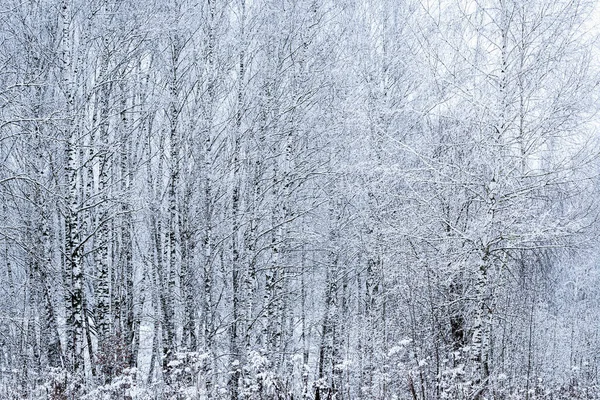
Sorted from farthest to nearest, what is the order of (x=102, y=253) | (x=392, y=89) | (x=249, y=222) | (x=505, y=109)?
1. (x=392, y=89)
2. (x=249, y=222)
3. (x=102, y=253)
4. (x=505, y=109)

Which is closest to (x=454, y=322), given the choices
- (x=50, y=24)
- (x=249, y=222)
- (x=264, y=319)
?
(x=264, y=319)

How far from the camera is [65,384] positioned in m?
7.39

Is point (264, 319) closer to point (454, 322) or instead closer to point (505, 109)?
point (454, 322)

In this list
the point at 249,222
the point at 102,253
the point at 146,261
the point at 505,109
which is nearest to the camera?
the point at 505,109

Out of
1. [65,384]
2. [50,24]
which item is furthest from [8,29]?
[65,384]

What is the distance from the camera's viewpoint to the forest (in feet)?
26.1

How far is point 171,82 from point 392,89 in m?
6.71

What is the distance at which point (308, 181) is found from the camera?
15.4 m

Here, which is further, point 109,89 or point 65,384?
point 109,89

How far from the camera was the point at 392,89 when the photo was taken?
1522 cm

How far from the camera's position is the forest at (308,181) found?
796 centimetres

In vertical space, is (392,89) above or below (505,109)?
above

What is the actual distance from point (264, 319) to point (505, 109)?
673 cm

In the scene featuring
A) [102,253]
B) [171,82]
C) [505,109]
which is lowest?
[102,253]
